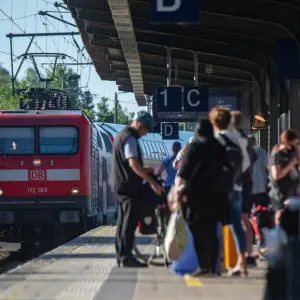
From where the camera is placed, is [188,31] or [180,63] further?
[180,63]

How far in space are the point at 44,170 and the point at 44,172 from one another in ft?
0.17

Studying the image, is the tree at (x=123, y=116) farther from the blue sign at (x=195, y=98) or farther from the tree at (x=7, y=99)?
the blue sign at (x=195, y=98)

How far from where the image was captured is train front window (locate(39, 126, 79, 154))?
72.5 ft

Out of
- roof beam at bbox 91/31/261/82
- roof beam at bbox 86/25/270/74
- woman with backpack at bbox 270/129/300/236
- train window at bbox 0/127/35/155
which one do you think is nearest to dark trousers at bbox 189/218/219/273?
woman with backpack at bbox 270/129/300/236

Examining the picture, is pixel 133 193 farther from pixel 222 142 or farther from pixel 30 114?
pixel 30 114

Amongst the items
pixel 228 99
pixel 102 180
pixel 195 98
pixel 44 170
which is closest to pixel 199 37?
pixel 195 98

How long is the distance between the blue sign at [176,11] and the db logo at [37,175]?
9359 mm

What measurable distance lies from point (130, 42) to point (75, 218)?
3.79 metres

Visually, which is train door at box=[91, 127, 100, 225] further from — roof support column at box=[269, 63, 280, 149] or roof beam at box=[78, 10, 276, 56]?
roof support column at box=[269, 63, 280, 149]

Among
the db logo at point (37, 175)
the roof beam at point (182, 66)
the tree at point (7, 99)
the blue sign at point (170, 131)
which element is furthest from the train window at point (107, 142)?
the tree at point (7, 99)

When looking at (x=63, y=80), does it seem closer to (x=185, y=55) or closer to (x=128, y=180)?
(x=185, y=55)

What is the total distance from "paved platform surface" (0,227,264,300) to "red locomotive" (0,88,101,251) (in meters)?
7.08

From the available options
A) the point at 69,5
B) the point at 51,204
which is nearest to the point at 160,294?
the point at 69,5

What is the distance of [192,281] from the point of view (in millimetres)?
11172
